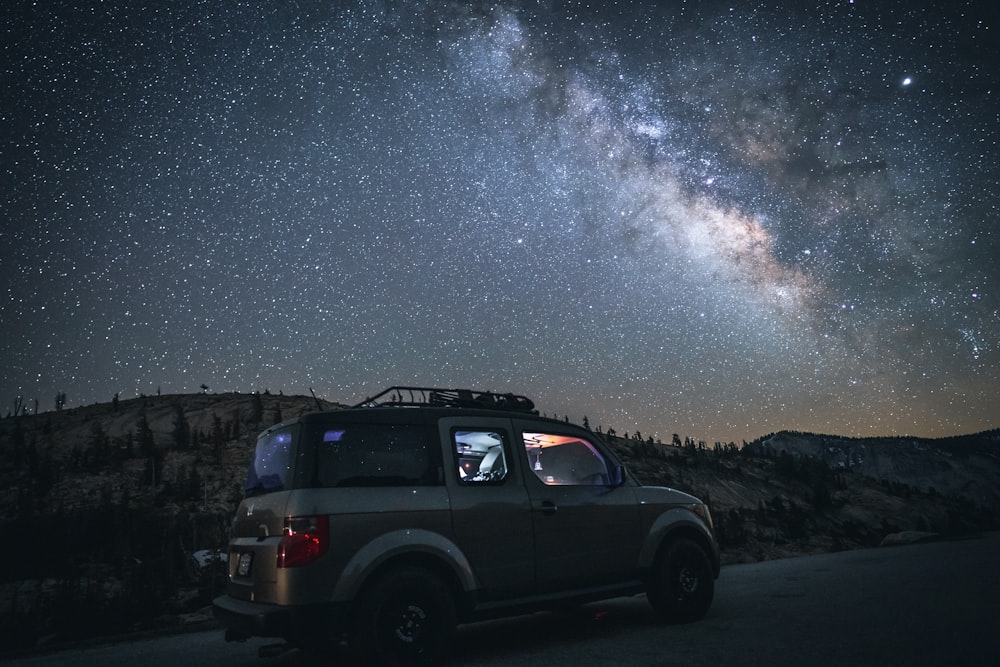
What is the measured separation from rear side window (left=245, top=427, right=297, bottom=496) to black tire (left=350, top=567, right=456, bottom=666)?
3.60 feet

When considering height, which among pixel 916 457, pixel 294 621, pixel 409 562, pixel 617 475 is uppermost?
pixel 617 475

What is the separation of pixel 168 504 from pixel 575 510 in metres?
15.5

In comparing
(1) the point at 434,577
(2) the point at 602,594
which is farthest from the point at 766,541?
(1) the point at 434,577

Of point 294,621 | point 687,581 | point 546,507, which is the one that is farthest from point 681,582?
point 294,621

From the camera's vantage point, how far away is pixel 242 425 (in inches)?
1049

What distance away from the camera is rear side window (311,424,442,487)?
4.64m

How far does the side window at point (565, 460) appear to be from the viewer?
595cm

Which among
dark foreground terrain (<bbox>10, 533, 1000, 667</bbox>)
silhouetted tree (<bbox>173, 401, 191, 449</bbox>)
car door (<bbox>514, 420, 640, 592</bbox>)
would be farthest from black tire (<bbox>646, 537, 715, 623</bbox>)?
silhouetted tree (<bbox>173, 401, 191, 449</bbox>)

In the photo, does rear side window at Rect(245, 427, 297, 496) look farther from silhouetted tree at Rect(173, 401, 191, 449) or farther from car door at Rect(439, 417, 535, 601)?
silhouetted tree at Rect(173, 401, 191, 449)

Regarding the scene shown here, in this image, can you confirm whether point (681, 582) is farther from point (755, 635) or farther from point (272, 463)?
point (272, 463)

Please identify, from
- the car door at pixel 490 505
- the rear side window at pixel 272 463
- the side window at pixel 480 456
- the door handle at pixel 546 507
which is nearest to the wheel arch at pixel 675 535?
the door handle at pixel 546 507

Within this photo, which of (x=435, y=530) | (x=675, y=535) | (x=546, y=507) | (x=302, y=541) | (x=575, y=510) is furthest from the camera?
(x=675, y=535)

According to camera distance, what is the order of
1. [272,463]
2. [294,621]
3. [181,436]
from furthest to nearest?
[181,436]
[272,463]
[294,621]

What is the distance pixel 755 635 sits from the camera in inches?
210
